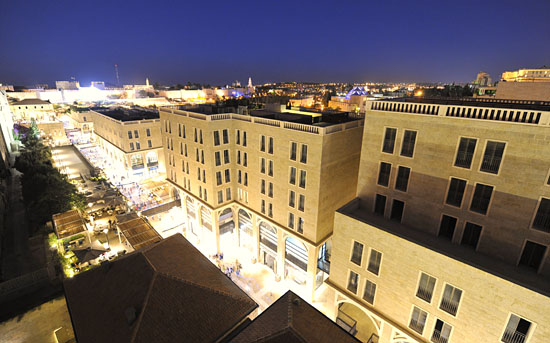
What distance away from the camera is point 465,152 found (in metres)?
19.3

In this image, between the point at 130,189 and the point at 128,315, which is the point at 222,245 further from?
the point at 130,189

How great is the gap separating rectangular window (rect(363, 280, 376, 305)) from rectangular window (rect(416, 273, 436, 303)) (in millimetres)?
3723

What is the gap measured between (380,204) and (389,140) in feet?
20.4

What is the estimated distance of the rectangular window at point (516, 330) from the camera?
1548cm

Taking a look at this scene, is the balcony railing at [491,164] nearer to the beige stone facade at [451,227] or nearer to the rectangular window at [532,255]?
the beige stone facade at [451,227]

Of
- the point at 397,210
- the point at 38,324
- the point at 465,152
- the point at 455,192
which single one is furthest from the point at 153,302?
the point at 465,152

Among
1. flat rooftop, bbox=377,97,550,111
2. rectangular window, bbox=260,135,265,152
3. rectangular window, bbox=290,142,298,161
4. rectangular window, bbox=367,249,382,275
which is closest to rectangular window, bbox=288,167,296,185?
rectangular window, bbox=290,142,298,161

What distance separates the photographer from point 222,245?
44406 mm

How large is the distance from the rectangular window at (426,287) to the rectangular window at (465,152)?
8584 millimetres

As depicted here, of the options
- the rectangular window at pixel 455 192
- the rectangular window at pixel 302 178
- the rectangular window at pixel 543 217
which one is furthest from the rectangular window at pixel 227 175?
the rectangular window at pixel 543 217

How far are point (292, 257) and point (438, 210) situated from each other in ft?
65.5

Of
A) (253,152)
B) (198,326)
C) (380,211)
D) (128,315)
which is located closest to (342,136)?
(380,211)

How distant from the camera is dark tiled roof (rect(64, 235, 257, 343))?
1798 cm

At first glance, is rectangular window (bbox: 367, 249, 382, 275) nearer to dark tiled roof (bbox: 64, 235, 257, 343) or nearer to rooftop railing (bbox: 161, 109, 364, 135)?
dark tiled roof (bbox: 64, 235, 257, 343)
